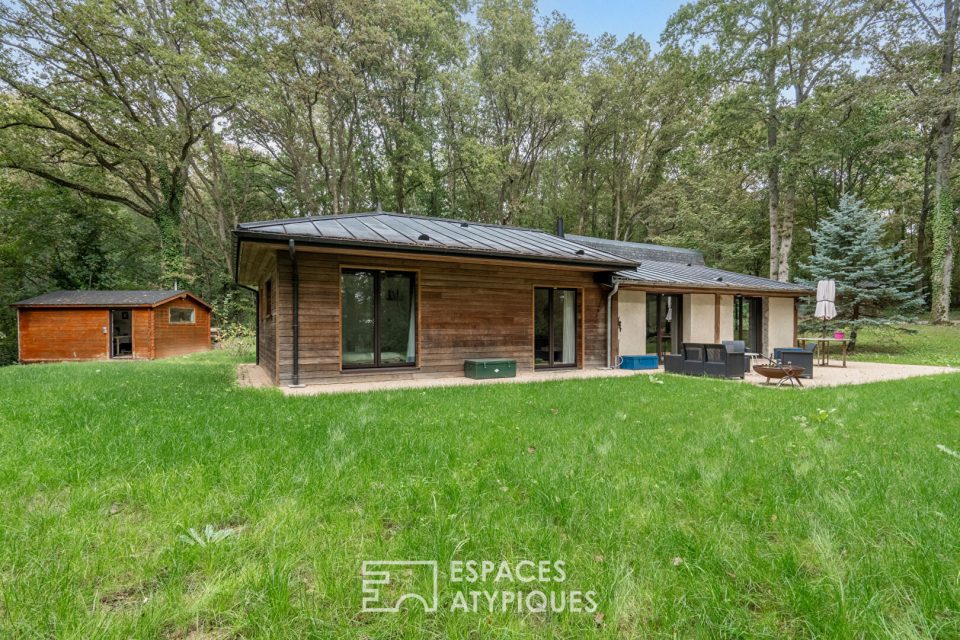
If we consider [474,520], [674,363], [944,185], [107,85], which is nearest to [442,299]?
[674,363]

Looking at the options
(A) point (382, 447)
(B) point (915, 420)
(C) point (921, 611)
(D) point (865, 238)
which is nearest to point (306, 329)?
(A) point (382, 447)

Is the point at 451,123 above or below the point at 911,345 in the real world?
above

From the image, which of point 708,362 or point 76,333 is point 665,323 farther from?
point 76,333

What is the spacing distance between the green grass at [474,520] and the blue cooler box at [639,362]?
237 inches

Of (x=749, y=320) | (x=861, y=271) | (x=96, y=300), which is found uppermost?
(x=861, y=271)

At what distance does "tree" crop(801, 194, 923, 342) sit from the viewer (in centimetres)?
1389

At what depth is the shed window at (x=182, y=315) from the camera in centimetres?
1667

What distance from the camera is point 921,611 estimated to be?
1.54 m

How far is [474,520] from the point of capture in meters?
2.24

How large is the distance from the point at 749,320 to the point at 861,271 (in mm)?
4263

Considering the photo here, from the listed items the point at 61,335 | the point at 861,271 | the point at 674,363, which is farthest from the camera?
the point at 61,335

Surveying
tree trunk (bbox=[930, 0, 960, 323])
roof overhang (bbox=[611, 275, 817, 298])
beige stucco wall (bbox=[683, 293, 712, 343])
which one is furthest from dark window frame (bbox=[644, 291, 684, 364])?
tree trunk (bbox=[930, 0, 960, 323])

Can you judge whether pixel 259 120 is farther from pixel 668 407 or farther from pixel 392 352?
pixel 668 407

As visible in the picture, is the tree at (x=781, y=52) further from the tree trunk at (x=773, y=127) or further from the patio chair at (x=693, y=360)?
the patio chair at (x=693, y=360)
